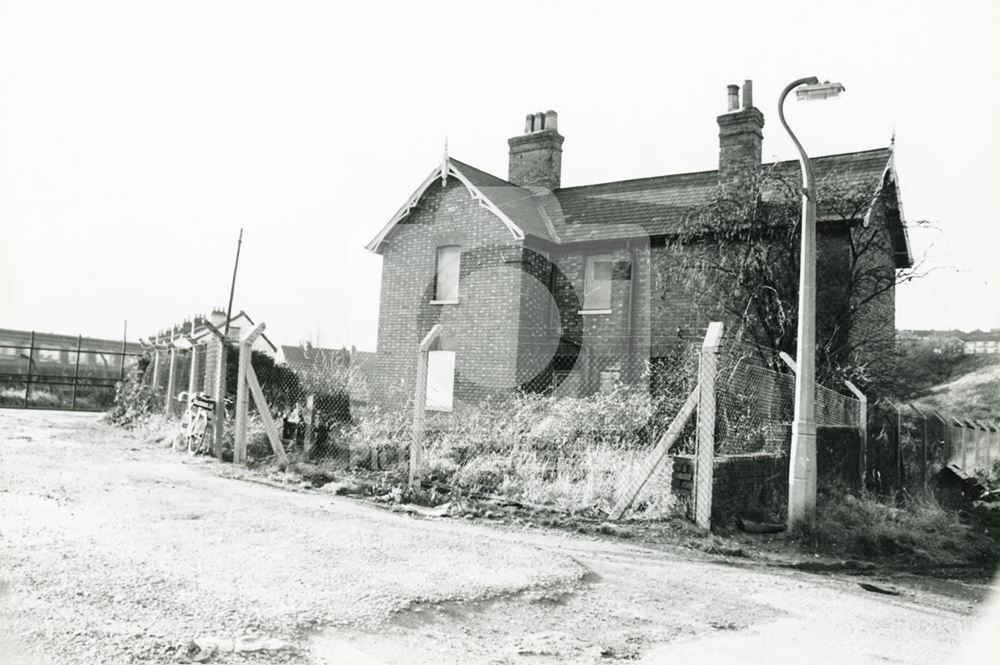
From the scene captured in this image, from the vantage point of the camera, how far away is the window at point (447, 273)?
17938 mm

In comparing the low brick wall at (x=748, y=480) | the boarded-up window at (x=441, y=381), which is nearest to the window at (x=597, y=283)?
the boarded-up window at (x=441, y=381)

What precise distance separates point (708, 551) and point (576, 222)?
1263cm

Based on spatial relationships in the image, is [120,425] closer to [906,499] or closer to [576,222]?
[576,222]

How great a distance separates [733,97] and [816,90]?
10.0 meters

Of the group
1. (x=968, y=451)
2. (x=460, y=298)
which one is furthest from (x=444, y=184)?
(x=968, y=451)

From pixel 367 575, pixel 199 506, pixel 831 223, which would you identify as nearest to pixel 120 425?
pixel 199 506

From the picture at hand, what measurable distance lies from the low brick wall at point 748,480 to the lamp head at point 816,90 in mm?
4029

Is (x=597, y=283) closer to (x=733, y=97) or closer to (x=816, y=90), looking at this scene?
(x=733, y=97)

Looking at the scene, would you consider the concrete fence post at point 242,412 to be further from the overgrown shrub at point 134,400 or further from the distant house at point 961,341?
the distant house at point 961,341

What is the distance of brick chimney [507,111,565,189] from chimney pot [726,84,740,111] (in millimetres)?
5136

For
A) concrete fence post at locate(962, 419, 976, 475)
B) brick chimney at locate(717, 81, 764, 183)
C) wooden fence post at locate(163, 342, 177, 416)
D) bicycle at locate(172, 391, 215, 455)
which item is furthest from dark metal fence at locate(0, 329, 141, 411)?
concrete fence post at locate(962, 419, 976, 475)

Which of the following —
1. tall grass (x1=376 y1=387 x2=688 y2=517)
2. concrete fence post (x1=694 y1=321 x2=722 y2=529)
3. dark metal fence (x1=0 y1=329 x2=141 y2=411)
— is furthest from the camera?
dark metal fence (x1=0 y1=329 x2=141 y2=411)

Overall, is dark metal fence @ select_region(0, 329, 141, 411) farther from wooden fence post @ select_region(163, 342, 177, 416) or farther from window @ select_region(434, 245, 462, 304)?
window @ select_region(434, 245, 462, 304)

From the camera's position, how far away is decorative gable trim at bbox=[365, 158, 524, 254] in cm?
1684
